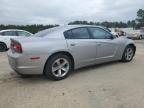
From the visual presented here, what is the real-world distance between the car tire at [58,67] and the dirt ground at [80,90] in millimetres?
164

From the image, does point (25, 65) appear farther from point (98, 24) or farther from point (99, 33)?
point (98, 24)

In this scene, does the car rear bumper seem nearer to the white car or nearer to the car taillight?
the car taillight

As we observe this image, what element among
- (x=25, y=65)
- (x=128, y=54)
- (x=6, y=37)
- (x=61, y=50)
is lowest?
(x=128, y=54)

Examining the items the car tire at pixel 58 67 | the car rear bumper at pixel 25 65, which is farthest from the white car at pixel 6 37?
the car rear bumper at pixel 25 65

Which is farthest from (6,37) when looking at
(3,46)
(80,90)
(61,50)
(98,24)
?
(98,24)

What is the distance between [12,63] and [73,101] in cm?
208

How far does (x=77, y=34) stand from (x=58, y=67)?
117 cm

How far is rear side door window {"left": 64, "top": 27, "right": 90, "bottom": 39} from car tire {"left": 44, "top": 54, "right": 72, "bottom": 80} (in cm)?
62

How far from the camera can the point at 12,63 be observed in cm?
529

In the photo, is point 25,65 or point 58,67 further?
point 58,67

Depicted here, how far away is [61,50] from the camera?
5.39 metres

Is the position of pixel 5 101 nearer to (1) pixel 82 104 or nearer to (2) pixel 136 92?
(1) pixel 82 104

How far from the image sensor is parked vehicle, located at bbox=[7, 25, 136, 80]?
16.5 ft

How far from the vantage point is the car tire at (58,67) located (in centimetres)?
525
